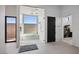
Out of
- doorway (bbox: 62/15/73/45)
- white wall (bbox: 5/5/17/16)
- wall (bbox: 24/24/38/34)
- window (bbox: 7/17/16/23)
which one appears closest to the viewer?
wall (bbox: 24/24/38/34)

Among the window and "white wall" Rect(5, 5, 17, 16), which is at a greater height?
"white wall" Rect(5, 5, 17, 16)

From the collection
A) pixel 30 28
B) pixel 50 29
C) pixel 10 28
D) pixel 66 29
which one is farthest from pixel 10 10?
pixel 66 29

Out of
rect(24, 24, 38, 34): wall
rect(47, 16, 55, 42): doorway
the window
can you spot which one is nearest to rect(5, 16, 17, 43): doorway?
the window

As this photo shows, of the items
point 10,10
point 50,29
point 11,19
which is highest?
point 10,10

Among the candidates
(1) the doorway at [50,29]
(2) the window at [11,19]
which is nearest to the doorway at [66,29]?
(1) the doorway at [50,29]

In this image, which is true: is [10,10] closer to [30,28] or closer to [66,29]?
[30,28]

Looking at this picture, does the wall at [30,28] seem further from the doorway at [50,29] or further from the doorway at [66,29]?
the doorway at [66,29]

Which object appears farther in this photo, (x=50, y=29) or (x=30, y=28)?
(x=50, y=29)

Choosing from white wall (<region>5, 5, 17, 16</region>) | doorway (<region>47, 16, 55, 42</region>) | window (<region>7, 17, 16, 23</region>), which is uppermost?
white wall (<region>5, 5, 17, 16</region>)

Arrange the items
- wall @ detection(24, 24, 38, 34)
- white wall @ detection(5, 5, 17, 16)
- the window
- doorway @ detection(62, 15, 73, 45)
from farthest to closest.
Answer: doorway @ detection(62, 15, 73, 45) → the window → white wall @ detection(5, 5, 17, 16) → wall @ detection(24, 24, 38, 34)

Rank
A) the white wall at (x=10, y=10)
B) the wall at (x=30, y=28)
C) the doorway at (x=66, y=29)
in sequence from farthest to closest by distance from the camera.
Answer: the doorway at (x=66, y=29), the white wall at (x=10, y=10), the wall at (x=30, y=28)

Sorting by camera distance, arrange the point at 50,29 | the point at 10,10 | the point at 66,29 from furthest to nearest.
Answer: the point at 66,29 < the point at 50,29 < the point at 10,10

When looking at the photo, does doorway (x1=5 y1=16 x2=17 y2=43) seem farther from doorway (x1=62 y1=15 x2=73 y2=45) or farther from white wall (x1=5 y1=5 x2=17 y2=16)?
doorway (x1=62 y1=15 x2=73 y2=45)

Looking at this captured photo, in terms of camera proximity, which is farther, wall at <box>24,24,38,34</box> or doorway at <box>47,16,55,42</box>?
doorway at <box>47,16,55,42</box>
